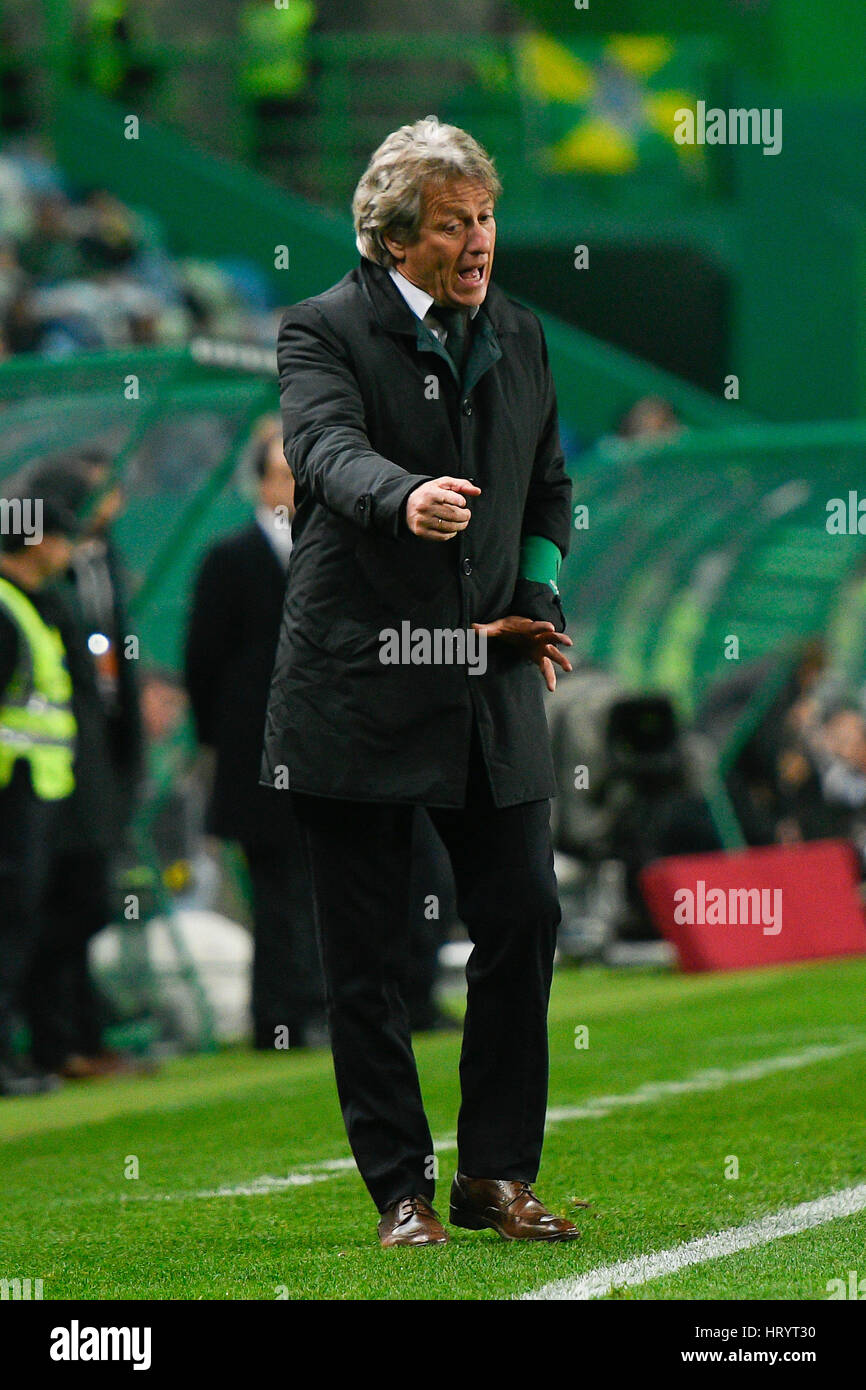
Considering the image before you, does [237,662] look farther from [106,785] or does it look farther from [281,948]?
[281,948]

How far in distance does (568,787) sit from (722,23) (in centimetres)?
1395

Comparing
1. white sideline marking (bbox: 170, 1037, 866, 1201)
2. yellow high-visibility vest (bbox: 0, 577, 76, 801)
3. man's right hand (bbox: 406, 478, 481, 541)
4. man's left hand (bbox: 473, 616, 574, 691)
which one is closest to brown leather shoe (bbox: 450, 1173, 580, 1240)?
man's left hand (bbox: 473, 616, 574, 691)

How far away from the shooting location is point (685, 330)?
80.1 feet

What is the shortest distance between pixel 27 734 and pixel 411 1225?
15.3 feet

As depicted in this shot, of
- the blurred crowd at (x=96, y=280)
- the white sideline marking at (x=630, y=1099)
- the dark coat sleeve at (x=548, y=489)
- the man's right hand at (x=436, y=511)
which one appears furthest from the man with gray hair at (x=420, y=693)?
the blurred crowd at (x=96, y=280)

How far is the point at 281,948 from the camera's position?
10.6 meters

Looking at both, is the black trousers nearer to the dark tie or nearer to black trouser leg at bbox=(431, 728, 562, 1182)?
black trouser leg at bbox=(431, 728, 562, 1182)

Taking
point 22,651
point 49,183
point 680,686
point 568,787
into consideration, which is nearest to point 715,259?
point 49,183

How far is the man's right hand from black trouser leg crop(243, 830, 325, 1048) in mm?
5518

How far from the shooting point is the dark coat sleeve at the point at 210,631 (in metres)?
10.9

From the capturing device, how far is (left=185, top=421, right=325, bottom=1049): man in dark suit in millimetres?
10648

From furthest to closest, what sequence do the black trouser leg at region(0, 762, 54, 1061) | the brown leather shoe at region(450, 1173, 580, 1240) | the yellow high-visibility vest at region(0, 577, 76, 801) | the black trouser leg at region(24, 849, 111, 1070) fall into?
the black trouser leg at region(24, 849, 111, 1070) < the yellow high-visibility vest at region(0, 577, 76, 801) < the black trouser leg at region(0, 762, 54, 1061) < the brown leather shoe at region(450, 1173, 580, 1240)
